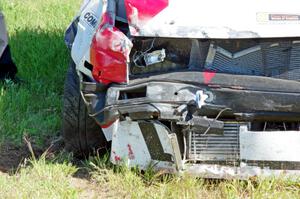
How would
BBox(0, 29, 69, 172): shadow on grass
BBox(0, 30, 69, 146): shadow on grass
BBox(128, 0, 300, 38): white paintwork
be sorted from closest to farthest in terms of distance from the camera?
1. BBox(128, 0, 300, 38): white paintwork
2. BBox(0, 29, 69, 172): shadow on grass
3. BBox(0, 30, 69, 146): shadow on grass

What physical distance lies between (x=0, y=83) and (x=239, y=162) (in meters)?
2.71

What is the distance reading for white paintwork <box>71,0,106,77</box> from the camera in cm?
364

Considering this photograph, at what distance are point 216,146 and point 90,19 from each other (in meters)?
0.97

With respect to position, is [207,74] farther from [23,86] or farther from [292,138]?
[23,86]

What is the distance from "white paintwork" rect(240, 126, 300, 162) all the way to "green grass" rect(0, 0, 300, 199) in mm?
172

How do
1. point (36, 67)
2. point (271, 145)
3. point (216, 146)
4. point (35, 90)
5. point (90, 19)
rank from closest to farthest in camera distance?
point (271, 145)
point (216, 146)
point (90, 19)
point (35, 90)
point (36, 67)

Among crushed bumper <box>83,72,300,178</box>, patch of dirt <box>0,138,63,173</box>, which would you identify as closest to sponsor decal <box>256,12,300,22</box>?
crushed bumper <box>83,72,300,178</box>

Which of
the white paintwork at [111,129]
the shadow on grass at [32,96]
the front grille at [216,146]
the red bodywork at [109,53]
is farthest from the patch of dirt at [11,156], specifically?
the front grille at [216,146]

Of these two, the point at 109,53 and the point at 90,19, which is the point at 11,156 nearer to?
the point at 90,19

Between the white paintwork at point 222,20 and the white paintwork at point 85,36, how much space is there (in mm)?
350

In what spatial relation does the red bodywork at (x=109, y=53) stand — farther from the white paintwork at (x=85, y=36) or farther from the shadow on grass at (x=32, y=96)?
the shadow on grass at (x=32, y=96)

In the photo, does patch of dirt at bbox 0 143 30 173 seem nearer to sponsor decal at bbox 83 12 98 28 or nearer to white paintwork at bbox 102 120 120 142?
white paintwork at bbox 102 120 120 142

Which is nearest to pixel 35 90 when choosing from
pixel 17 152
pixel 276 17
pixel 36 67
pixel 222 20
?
pixel 36 67

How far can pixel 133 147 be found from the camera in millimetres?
3625
